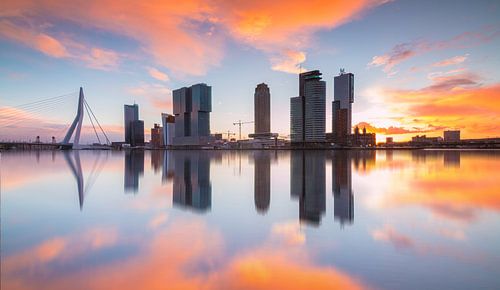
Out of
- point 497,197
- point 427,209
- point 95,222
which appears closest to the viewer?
point 95,222

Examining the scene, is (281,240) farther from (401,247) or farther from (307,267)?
(401,247)

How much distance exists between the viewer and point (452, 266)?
721cm

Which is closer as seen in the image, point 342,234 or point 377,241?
point 377,241

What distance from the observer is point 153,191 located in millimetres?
18406

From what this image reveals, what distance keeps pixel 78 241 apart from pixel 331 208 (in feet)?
33.3

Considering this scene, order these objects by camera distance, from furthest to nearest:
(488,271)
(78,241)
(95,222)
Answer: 1. (95,222)
2. (78,241)
3. (488,271)

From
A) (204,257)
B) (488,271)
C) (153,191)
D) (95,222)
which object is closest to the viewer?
(488,271)

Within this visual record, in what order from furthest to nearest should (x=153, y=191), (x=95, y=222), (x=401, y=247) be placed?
1. (x=153, y=191)
2. (x=95, y=222)
3. (x=401, y=247)


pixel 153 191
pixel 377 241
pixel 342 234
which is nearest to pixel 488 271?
pixel 377 241

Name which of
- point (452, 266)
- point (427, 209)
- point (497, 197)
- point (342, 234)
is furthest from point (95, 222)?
point (497, 197)

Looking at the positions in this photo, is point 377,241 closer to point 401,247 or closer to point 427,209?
point 401,247

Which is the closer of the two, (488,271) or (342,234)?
(488,271)

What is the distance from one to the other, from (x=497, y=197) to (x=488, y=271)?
12.8 meters

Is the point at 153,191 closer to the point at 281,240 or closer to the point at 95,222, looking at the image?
the point at 95,222
